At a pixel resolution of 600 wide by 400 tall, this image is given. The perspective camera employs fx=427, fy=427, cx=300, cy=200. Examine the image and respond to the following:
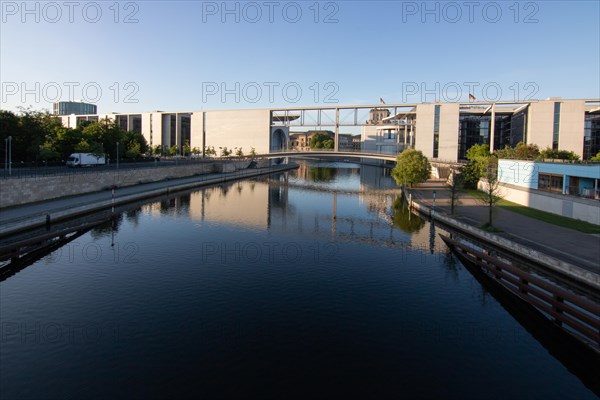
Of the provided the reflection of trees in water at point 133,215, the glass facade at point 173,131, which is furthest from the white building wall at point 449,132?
the glass facade at point 173,131

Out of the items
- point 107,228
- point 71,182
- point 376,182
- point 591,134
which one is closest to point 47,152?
point 71,182

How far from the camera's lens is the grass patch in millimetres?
24394

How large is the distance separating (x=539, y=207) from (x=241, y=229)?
2274cm

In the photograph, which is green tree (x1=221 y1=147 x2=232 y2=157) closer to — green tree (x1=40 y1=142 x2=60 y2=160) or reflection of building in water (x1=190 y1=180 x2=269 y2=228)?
reflection of building in water (x1=190 y1=180 x2=269 y2=228)

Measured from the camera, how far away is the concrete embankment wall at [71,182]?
2913 cm

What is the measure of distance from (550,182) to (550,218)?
6123 mm

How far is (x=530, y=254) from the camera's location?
19984 mm

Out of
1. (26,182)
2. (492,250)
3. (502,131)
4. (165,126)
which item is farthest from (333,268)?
(165,126)

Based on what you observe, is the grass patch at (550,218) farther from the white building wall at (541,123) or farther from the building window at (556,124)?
the building window at (556,124)

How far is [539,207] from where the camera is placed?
3281 centimetres

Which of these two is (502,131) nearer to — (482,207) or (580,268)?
(482,207)

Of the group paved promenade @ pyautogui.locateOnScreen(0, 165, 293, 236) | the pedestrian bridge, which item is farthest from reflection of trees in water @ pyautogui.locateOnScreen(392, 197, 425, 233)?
the pedestrian bridge

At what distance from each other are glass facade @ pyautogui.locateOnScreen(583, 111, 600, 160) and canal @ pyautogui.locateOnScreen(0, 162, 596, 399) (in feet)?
199

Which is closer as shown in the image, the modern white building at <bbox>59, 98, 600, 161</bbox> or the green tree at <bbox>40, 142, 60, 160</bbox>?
the green tree at <bbox>40, 142, 60, 160</bbox>
